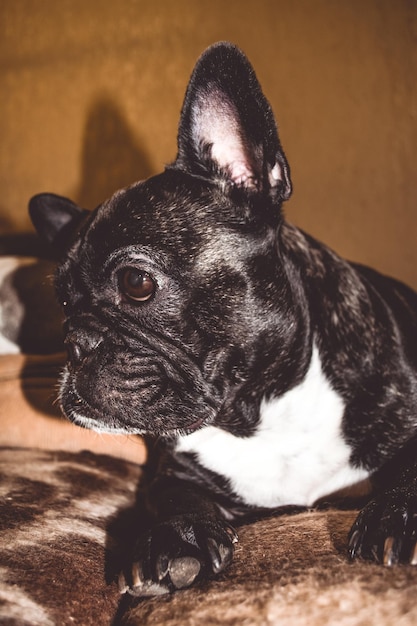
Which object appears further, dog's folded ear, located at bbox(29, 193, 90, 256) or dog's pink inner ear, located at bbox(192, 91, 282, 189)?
dog's folded ear, located at bbox(29, 193, 90, 256)

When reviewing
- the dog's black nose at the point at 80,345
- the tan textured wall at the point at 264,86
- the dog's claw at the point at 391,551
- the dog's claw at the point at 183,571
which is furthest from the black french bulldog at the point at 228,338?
the tan textured wall at the point at 264,86

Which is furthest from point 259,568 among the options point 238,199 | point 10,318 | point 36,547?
point 10,318

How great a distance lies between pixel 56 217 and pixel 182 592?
1232mm

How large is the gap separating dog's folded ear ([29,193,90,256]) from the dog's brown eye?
609 millimetres

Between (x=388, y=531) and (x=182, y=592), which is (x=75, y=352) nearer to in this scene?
(x=182, y=592)

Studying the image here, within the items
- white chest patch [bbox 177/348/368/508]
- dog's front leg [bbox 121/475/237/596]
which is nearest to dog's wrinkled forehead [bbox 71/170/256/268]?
white chest patch [bbox 177/348/368/508]

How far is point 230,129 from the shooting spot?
140cm

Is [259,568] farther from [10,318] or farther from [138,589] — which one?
[10,318]

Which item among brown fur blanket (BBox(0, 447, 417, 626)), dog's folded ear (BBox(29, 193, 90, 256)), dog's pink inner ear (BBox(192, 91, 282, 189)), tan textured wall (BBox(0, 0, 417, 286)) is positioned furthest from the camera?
tan textured wall (BBox(0, 0, 417, 286))

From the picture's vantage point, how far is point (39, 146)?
3.40 meters

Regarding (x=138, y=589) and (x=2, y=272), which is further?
(x=2, y=272)

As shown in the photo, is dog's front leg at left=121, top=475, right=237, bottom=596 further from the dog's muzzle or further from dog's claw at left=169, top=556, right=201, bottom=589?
the dog's muzzle

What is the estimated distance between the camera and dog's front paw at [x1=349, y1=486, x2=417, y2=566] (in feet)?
2.92

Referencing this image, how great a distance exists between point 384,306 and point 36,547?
1042 mm
